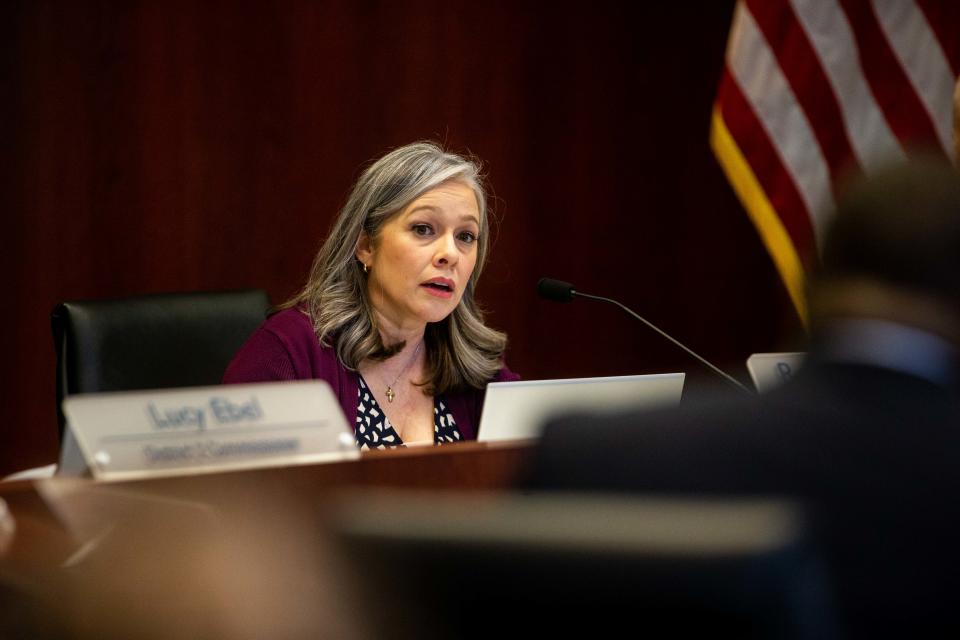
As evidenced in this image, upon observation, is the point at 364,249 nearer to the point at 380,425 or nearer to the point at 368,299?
the point at 368,299

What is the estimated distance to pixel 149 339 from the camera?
2750mm

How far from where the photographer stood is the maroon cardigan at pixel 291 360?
260 centimetres

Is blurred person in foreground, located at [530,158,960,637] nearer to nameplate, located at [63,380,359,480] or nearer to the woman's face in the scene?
nameplate, located at [63,380,359,480]

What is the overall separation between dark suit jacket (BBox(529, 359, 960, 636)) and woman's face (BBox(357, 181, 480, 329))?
1869 mm

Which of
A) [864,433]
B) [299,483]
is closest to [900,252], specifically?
[864,433]

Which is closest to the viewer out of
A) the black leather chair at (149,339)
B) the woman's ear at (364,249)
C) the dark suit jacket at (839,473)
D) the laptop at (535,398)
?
the dark suit jacket at (839,473)

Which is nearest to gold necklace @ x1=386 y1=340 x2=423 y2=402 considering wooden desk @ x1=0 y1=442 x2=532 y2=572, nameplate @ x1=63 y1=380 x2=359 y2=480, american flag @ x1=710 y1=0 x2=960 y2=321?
wooden desk @ x1=0 y1=442 x2=532 y2=572

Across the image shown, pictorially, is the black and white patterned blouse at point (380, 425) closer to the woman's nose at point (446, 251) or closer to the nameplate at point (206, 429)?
the woman's nose at point (446, 251)

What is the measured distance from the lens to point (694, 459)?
0.85m

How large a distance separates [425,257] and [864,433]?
6.41ft

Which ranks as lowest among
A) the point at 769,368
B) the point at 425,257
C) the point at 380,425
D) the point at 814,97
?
the point at 380,425

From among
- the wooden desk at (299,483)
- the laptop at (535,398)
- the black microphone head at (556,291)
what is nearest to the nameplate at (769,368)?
the laptop at (535,398)

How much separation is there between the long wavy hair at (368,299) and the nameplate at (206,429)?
1.29 meters

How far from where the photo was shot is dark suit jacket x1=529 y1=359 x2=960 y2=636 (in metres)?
0.81
